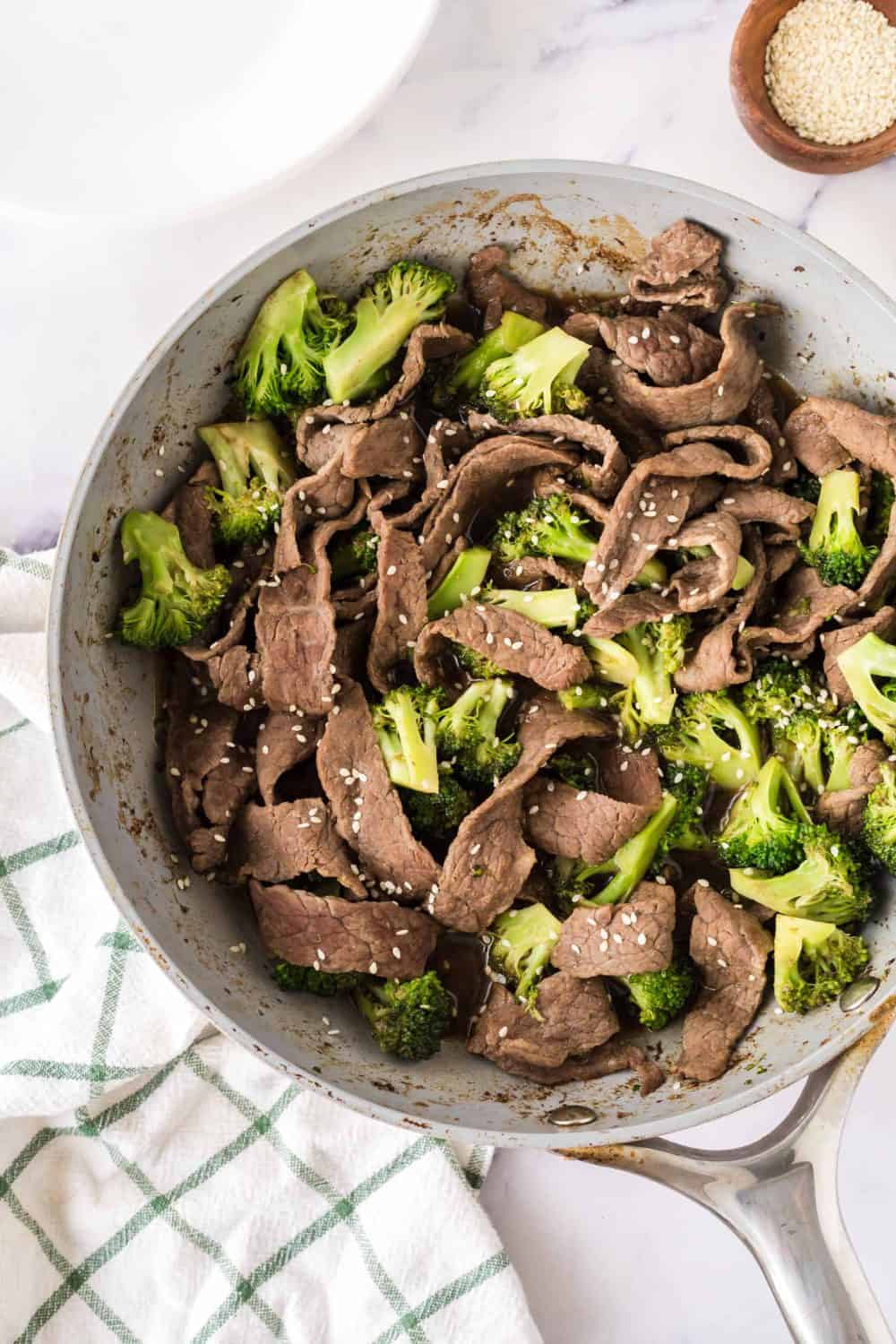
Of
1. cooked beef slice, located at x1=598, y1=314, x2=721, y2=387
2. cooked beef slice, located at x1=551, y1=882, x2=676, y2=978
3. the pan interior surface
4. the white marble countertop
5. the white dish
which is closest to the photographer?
the pan interior surface

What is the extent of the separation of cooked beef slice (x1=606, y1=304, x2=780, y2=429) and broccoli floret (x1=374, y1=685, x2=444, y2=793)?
0.87 metres

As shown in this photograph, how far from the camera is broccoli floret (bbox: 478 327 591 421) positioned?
292cm

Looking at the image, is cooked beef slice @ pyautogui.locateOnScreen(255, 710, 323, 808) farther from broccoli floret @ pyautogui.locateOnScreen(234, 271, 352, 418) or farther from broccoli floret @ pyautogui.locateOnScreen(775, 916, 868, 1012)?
broccoli floret @ pyautogui.locateOnScreen(775, 916, 868, 1012)

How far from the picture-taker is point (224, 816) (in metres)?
2.92

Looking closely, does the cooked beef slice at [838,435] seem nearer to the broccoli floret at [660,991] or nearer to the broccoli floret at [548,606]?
the broccoli floret at [548,606]

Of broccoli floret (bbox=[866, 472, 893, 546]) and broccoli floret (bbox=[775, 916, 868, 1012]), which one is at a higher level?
broccoli floret (bbox=[866, 472, 893, 546])

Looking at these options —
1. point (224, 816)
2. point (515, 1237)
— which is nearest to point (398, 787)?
point (224, 816)

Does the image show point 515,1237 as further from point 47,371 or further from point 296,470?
point 47,371

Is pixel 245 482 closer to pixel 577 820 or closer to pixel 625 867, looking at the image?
pixel 577 820

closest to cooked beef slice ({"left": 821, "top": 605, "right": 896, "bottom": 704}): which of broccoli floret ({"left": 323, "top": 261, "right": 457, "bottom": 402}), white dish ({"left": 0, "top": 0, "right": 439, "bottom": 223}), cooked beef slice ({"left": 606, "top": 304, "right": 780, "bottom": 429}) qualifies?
cooked beef slice ({"left": 606, "top": 304, "right": 780, "bottom": 429})

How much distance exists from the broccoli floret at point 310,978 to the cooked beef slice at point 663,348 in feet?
5.31

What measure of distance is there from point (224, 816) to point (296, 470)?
887 millimetres

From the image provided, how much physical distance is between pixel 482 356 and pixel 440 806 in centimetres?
113

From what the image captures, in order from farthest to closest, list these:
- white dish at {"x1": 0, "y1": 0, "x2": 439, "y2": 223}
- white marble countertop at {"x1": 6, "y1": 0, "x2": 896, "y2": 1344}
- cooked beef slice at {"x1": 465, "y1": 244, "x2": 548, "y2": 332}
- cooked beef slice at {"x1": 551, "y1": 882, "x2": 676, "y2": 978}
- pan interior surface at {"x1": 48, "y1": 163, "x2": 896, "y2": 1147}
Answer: white marble countertop at {"x1": 6, "y1": 0, "x2": 896, "y2": 1344}, white dish at {"x1": 0, "y1": 0, "x2": 439, "y2": 223}, cooked beef slice at {"x1": 465, "y1": 244, "x2": 548, "y2": 332}, cooked beef slice at {"x1": 551, "y1": 882, "x2": 676, "y2": 978}, pan interior surface at {"x1": 48, "y1": 163, "x2": 896, "y2": 1147}
